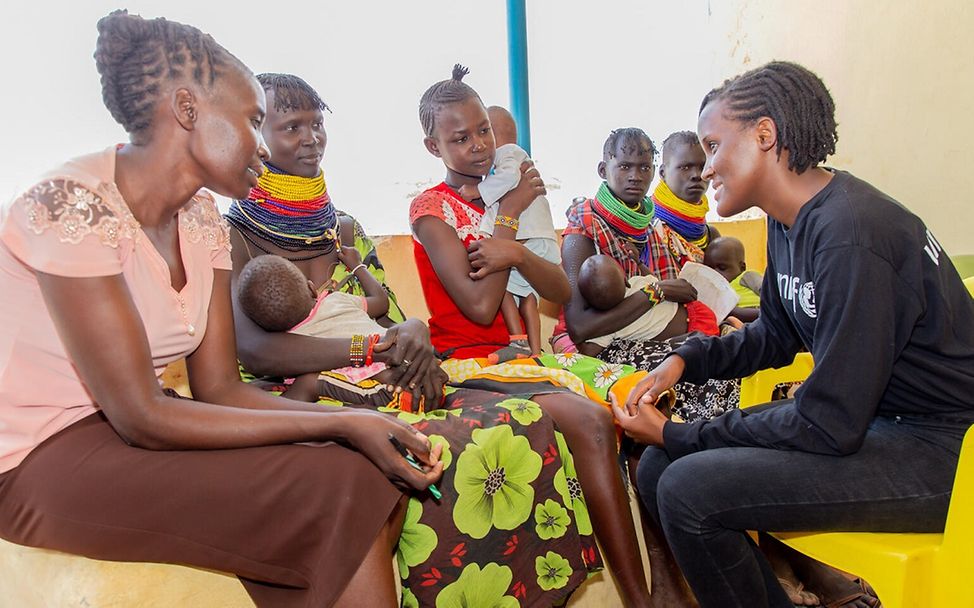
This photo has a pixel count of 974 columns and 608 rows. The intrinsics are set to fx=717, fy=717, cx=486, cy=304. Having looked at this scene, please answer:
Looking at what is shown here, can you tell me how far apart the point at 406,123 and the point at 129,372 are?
2.28m

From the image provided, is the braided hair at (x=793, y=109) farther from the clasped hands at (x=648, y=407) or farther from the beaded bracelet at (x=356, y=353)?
the beaded bracelet at (x=356, y=353)

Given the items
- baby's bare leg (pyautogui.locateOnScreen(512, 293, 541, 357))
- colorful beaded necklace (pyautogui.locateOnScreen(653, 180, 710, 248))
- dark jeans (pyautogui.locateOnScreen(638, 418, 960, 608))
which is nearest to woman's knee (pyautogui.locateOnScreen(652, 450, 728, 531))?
dark jeans (pyautogui.locateOnScreen(638, 418, 960, 608))

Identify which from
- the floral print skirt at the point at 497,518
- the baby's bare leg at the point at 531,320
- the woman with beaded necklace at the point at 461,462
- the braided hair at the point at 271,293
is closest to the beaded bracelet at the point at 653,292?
the baby's bare leg at the point at 531,320

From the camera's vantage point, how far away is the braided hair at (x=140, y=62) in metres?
1.55

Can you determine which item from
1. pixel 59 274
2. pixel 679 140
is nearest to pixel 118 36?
pixel 59 274

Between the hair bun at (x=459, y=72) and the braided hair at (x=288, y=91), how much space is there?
671mm

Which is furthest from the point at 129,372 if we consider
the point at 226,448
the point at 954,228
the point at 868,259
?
the point at 954,228

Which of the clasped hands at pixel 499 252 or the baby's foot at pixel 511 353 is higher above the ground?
the clasped hands at pixel 499 252

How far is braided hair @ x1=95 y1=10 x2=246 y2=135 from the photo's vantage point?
1.55m

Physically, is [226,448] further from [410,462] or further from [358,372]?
[358,372]

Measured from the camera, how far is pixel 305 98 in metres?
2.39

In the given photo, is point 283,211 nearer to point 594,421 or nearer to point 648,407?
point 594,421

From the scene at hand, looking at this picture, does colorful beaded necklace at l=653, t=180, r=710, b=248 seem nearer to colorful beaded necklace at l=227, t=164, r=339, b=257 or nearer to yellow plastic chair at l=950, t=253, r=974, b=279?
yellow plastic chair at l=950, t=253, r=974, b=279

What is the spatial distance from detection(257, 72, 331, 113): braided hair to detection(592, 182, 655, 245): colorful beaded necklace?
1392 mm
